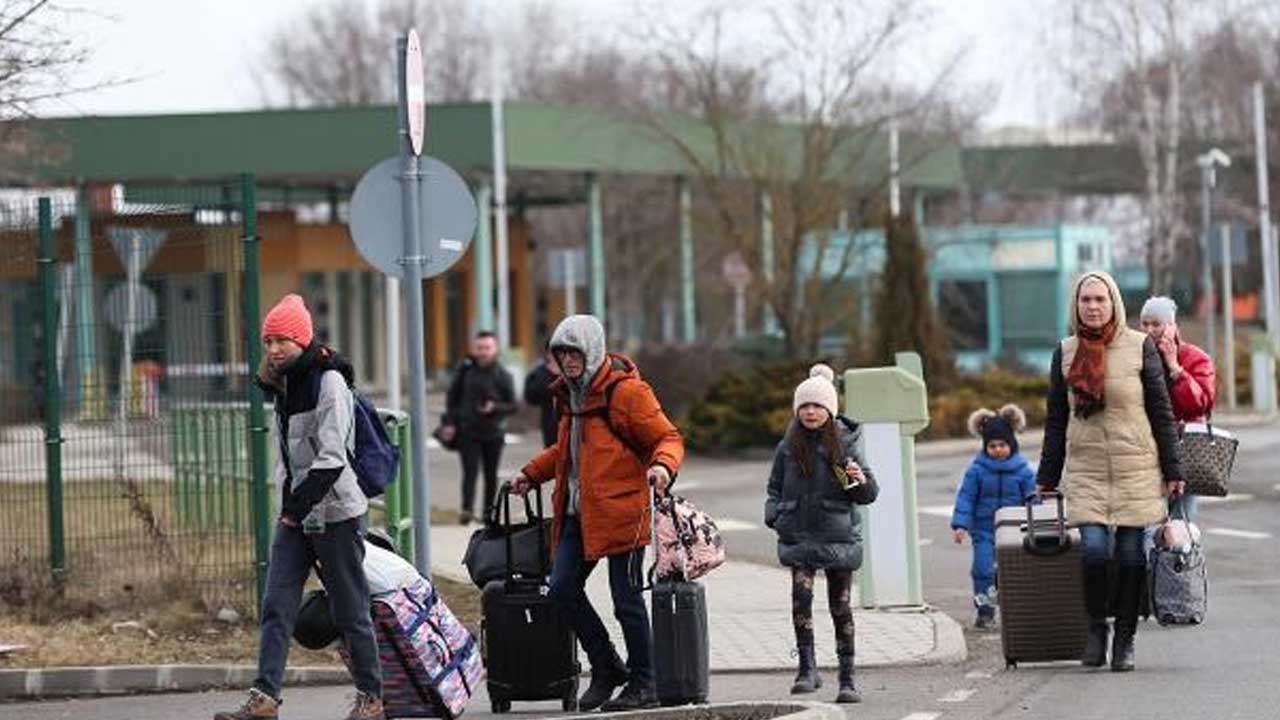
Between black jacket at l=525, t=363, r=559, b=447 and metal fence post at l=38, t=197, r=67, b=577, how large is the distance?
14.9 ft

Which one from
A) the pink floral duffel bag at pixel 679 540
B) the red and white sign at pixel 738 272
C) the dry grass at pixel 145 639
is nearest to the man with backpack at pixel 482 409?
the dry grass at pixel 145 639

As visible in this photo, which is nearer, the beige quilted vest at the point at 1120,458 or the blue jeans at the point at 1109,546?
the beige quilted vest at the point at 1120,458

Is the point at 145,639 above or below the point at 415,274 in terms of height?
below

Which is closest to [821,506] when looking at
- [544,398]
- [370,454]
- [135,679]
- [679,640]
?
[679,640]

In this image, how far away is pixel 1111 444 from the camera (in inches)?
513

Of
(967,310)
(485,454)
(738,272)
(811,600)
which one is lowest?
(811,600)

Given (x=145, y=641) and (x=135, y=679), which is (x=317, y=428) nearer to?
(x=135, y=679)

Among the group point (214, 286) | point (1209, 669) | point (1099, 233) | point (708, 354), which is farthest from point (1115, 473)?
point (1099, 233)

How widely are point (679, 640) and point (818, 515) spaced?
109cm

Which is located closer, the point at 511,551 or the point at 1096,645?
the point at 511,551

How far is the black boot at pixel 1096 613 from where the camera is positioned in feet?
43.1

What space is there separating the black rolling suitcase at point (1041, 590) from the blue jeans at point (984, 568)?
252 centimetres

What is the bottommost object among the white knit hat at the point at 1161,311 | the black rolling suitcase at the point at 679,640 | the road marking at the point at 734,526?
the road marking at the point at 734,526

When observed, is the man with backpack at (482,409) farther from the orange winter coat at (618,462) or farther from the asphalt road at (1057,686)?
the orange winter coat at (618,462)
